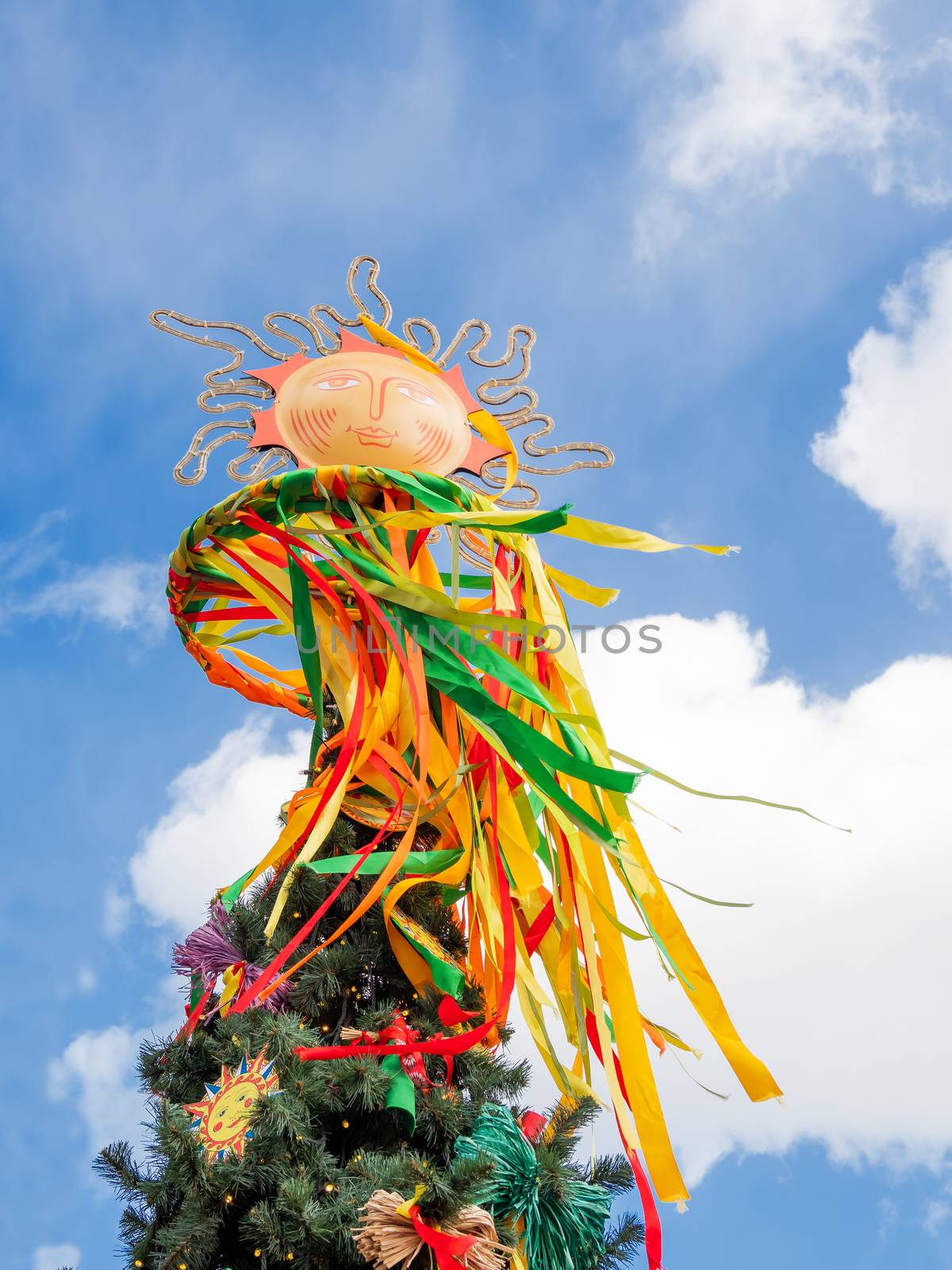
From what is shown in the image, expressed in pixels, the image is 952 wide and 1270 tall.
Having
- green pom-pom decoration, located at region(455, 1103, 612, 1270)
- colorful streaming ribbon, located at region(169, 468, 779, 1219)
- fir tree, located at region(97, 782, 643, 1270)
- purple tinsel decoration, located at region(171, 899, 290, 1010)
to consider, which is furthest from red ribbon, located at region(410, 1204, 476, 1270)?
purple tinsel decoration, located at region(171, 899, 290, 1010)

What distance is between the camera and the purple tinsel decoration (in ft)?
8.21

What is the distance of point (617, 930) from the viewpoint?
2.38 metres

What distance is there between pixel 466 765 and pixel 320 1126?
78cm

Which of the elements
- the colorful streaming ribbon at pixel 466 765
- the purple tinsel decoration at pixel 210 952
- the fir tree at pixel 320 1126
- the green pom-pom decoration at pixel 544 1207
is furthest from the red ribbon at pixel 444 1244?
the purple tinsel decoration at pixel 210 952

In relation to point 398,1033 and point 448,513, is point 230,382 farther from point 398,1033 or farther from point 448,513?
point 398,1033

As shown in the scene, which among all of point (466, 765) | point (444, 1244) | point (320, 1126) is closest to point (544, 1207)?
point (444, 1244)

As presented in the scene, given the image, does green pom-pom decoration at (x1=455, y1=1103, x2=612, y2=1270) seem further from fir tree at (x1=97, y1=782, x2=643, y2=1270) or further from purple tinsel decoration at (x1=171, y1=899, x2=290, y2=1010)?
purple tinsel decoration at (x1=171, y1=899, x2=290, y2=1010)

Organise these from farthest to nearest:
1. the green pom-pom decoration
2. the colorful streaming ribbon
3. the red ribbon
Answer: the colorful streaming ribbon
the green pom-pom decoration
the red ribbon

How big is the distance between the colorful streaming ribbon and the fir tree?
0.06 metres

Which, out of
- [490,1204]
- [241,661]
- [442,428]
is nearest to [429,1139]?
[490,1204]

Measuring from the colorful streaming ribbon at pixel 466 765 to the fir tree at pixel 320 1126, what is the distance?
2.2 inches

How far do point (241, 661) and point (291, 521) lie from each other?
623mm

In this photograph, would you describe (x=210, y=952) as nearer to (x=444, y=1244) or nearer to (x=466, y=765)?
(x=466, y=765)

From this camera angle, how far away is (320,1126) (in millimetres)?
2123
